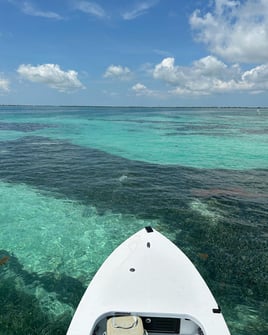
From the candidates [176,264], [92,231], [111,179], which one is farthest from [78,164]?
[176,264]

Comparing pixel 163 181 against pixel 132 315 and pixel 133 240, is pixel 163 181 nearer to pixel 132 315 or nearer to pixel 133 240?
pixel 133 240

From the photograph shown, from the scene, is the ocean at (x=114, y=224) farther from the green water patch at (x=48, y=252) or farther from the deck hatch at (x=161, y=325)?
the deck hatch at (x=161, y=325)

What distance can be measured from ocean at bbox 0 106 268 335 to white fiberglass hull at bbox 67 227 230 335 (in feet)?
6.76

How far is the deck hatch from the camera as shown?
6.14m

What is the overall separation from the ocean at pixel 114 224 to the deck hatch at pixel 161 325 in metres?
2.50

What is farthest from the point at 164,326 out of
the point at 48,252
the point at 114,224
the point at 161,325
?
the point at 114,224

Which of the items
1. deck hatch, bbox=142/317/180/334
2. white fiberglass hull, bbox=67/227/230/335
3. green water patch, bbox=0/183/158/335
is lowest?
green water patch, bbox=0/183/158/335

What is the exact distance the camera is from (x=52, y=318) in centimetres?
794

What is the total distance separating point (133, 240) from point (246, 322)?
13.2 feet

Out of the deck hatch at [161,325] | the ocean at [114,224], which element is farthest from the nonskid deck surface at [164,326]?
the ocean at [114,224]

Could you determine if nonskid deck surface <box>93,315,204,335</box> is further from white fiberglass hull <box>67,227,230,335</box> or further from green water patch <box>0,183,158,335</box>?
green water patch <box>0,183,158,335</box>

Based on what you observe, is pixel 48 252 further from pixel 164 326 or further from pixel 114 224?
pixel 164 326

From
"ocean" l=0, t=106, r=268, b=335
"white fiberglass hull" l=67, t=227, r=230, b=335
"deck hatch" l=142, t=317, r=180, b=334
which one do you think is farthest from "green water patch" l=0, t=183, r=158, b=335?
"deck hatch" l=142, t=317, r=180, b=334

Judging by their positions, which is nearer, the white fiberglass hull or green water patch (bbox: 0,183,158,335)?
the white fiberglass hull
